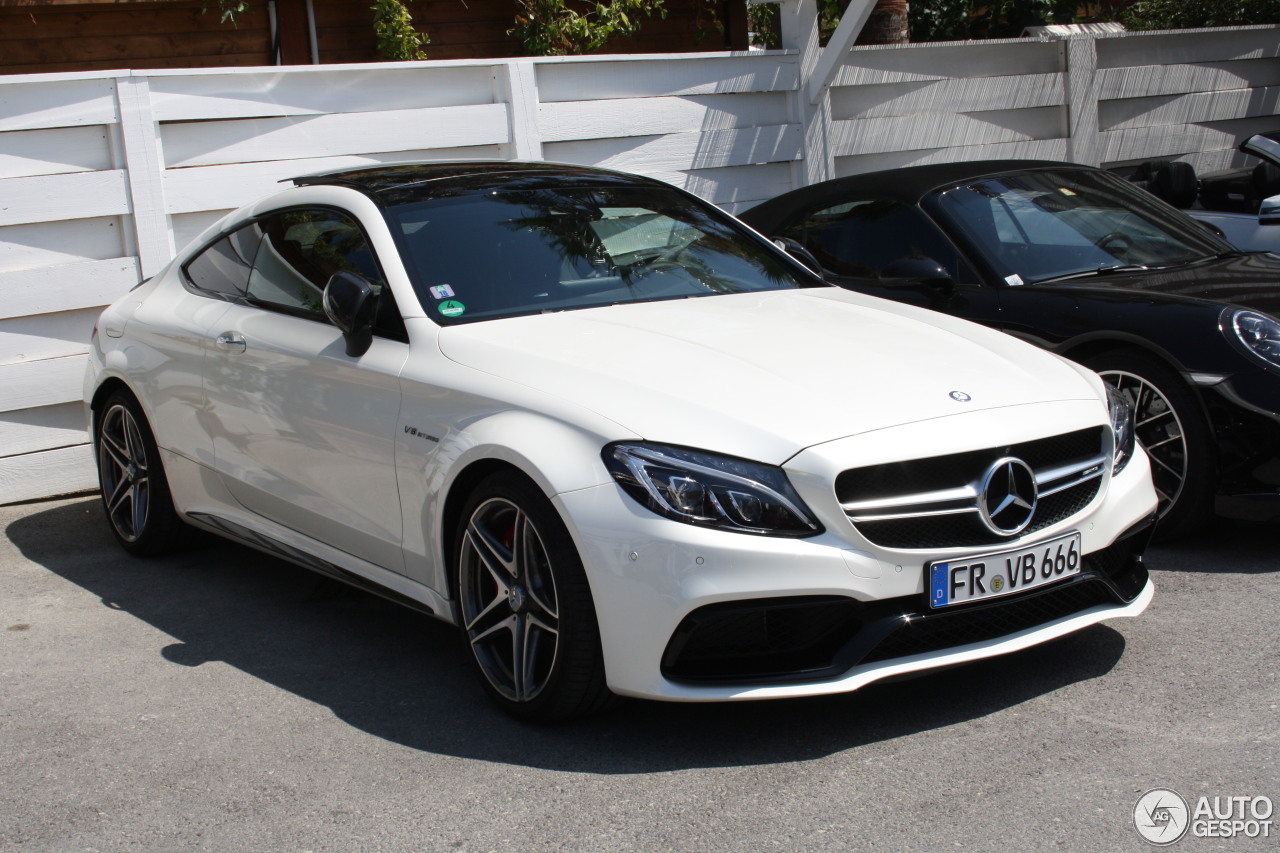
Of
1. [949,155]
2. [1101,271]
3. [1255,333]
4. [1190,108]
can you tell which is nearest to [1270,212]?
[1101,271]

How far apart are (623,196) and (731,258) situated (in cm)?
46

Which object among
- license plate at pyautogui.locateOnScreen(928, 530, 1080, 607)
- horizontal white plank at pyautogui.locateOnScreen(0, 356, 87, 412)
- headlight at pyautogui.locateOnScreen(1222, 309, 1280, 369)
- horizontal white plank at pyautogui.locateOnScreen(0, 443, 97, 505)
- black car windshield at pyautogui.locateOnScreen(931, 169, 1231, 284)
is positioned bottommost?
horizontal white plank at pyautogui.locateOnScreen(0, 443, 97, 505)

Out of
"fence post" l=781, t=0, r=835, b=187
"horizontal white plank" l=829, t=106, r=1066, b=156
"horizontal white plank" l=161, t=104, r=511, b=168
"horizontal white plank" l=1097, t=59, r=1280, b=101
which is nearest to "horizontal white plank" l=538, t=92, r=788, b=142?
"fence post" l=781, t=0, r=835, b=187

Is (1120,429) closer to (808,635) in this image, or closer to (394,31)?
(808,635)

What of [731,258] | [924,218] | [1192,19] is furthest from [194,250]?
[1192,19]

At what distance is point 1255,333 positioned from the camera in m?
4.98

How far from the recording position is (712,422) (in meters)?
3.56

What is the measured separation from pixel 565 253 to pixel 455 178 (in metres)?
0.61

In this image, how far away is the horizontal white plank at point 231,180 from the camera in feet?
23.7

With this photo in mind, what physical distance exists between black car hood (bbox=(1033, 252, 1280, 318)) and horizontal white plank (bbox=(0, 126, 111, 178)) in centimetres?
458

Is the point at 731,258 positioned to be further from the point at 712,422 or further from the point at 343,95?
the point at 343,95

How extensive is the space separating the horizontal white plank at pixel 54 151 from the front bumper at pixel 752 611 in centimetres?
448

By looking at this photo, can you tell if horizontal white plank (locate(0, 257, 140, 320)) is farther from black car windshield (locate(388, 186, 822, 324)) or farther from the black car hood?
the black car hood

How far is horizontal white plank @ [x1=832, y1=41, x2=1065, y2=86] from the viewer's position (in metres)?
9.78
